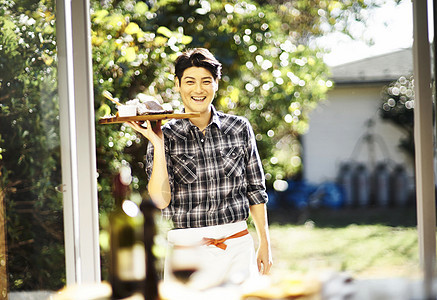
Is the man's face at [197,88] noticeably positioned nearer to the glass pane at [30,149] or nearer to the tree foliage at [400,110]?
the glass pane at [30,149]

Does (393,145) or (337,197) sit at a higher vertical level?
(393,145)

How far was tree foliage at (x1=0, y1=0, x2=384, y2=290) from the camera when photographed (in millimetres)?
1782

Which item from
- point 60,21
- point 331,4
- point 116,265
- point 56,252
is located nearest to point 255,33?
point 331,4

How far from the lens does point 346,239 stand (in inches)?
249

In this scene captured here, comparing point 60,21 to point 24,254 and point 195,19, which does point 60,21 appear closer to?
point 24,254

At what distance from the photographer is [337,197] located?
26.6ft

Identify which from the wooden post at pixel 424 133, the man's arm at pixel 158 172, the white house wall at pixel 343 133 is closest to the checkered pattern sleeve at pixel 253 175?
the man's arm at pixel 158 172

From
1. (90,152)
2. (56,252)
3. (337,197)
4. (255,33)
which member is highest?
(255,33)

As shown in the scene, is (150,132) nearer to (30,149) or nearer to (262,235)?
(30,149)

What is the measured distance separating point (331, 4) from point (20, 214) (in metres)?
3.54

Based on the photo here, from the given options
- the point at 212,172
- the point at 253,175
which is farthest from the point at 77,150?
the point at 253,175

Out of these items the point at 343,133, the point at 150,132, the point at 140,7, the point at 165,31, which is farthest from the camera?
the point at 343,133

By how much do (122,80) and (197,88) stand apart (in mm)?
1075

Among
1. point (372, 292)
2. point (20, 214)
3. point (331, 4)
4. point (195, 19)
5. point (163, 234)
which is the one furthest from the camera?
point (331, 4)
